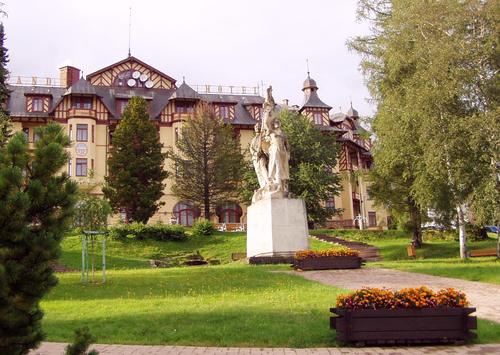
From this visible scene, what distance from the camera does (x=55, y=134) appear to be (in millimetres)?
4824

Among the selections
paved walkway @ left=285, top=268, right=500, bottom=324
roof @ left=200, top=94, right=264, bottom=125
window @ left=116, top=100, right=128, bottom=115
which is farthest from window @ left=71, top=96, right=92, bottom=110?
paved walkway @ left=285, top=268, right=500, bottom=324

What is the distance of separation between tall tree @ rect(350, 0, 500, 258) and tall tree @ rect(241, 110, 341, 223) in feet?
65.5

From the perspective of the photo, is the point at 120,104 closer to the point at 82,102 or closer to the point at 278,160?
the point at 82,102

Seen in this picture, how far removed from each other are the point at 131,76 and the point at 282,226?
1632 inches

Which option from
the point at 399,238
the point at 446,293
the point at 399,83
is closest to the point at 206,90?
the point at 399,238

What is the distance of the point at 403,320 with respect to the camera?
7.91 meters

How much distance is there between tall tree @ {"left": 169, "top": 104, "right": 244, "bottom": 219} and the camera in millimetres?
46188

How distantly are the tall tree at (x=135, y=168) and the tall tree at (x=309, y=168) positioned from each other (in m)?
8.06

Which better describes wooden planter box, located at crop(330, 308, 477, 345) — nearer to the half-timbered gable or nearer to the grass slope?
the grass slope

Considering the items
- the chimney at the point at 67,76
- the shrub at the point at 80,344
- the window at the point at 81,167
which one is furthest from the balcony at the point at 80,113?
the shrub at the point at 80,344

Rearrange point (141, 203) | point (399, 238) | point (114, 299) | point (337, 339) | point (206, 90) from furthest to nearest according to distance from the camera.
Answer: point (206, 90), point (141, 203), point (399, 238), point (114, 299), point (337, 339)

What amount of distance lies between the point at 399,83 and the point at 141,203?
83.7 feet

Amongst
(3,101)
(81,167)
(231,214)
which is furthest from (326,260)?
(81,167)

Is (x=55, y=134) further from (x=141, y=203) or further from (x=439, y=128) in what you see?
(x=141, y=203)
